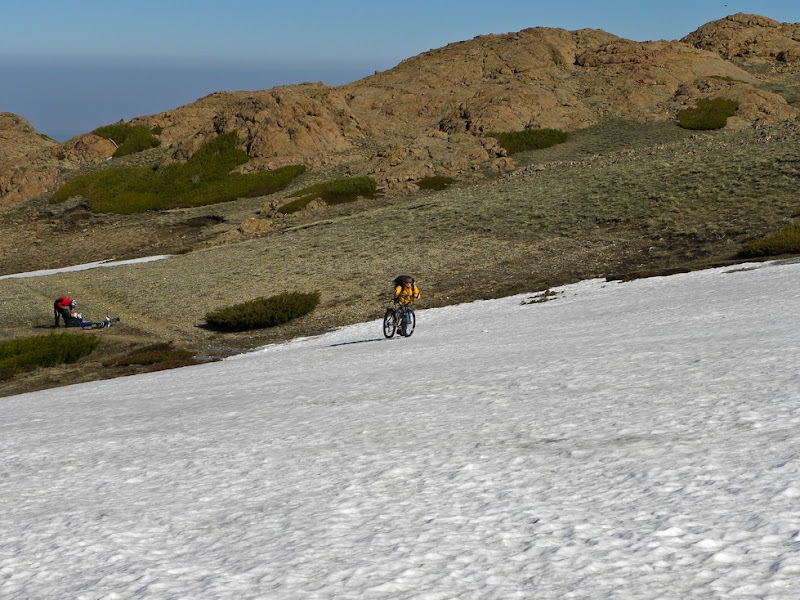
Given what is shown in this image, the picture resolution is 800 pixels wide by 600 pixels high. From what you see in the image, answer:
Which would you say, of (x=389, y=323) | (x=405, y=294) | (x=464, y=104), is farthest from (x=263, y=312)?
(x=464, y=104)

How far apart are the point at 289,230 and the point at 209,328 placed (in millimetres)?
20757

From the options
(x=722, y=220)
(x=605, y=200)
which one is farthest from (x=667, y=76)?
(x=722, y=220)

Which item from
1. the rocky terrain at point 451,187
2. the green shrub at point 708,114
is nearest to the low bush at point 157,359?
the rocky terrain at point 451,187

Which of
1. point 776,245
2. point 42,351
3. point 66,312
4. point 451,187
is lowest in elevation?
point 42,351

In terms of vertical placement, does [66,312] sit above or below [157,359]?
above

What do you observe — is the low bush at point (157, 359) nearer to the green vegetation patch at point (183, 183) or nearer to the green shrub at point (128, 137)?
the green vegetation patch at point (183, 183)

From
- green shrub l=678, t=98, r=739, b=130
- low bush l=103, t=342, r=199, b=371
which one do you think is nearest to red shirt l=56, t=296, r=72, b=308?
low bush l=103, t=342, r=199, b=371

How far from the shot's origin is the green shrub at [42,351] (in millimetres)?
28984

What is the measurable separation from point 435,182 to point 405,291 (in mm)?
40672

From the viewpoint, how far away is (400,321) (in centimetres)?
2616

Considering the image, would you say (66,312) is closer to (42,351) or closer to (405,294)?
(42,351)

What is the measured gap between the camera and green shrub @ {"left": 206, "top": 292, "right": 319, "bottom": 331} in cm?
3425

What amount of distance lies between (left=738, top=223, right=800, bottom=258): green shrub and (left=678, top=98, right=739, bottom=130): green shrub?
43993 millimetres

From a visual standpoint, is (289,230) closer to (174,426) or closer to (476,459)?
(174,426)
